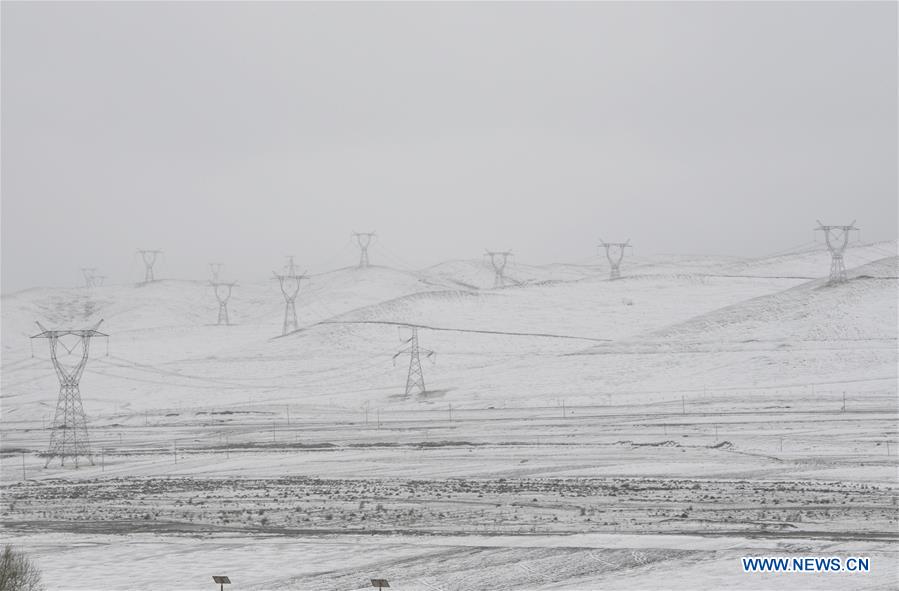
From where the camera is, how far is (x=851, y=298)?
110 metres

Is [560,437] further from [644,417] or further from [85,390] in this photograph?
[85,390]

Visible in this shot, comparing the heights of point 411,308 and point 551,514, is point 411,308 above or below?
above

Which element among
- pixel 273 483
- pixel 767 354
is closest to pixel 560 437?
pixel 273 483

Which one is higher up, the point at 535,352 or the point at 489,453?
the point at 535,352

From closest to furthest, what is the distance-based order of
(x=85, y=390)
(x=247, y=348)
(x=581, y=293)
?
(x=85, y=390)
(x=247, y=348)
(x=581, y=293)

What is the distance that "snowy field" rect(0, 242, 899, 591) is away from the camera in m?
28.8

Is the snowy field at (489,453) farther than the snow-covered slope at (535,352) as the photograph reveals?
No

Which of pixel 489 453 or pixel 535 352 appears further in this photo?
pixel 535 352

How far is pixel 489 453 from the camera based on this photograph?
54.3 m

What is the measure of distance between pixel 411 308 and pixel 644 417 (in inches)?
2868

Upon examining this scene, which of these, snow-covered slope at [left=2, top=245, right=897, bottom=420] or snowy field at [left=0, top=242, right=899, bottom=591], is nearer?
snowy field at [left=0, top=242, right=899, bottom=591]


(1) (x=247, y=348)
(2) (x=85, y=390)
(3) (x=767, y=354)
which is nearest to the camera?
(3) (x=767, y=354)

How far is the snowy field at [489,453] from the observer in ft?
94.4

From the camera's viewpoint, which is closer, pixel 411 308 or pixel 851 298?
pixel 851 298
